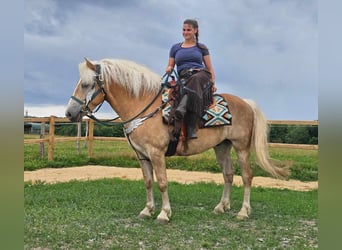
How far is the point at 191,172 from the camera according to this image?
408 inches

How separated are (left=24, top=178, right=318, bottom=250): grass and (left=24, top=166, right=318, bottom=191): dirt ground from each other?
5.31 ft

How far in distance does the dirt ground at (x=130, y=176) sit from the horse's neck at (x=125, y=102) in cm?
413

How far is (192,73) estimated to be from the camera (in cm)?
462

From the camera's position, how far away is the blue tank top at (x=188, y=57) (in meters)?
4.66

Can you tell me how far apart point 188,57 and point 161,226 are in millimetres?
2208

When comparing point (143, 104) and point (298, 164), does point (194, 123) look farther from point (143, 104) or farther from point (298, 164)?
point (298, 164)

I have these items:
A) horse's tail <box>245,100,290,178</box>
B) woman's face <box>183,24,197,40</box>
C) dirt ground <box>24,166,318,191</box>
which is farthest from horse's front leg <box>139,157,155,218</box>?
dirt ground <box>24,166,318,191</box>

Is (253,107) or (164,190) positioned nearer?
(164,190)

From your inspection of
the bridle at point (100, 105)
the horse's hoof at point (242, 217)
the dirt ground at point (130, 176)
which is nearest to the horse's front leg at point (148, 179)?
the bridle at point (100, 105)

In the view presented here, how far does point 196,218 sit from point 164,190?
61cm

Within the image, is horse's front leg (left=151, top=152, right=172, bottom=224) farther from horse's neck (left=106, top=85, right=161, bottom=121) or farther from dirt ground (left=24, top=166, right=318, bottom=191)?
dirt ground (left=24, top=166, right=318, bottom=191)

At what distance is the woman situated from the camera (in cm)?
448
